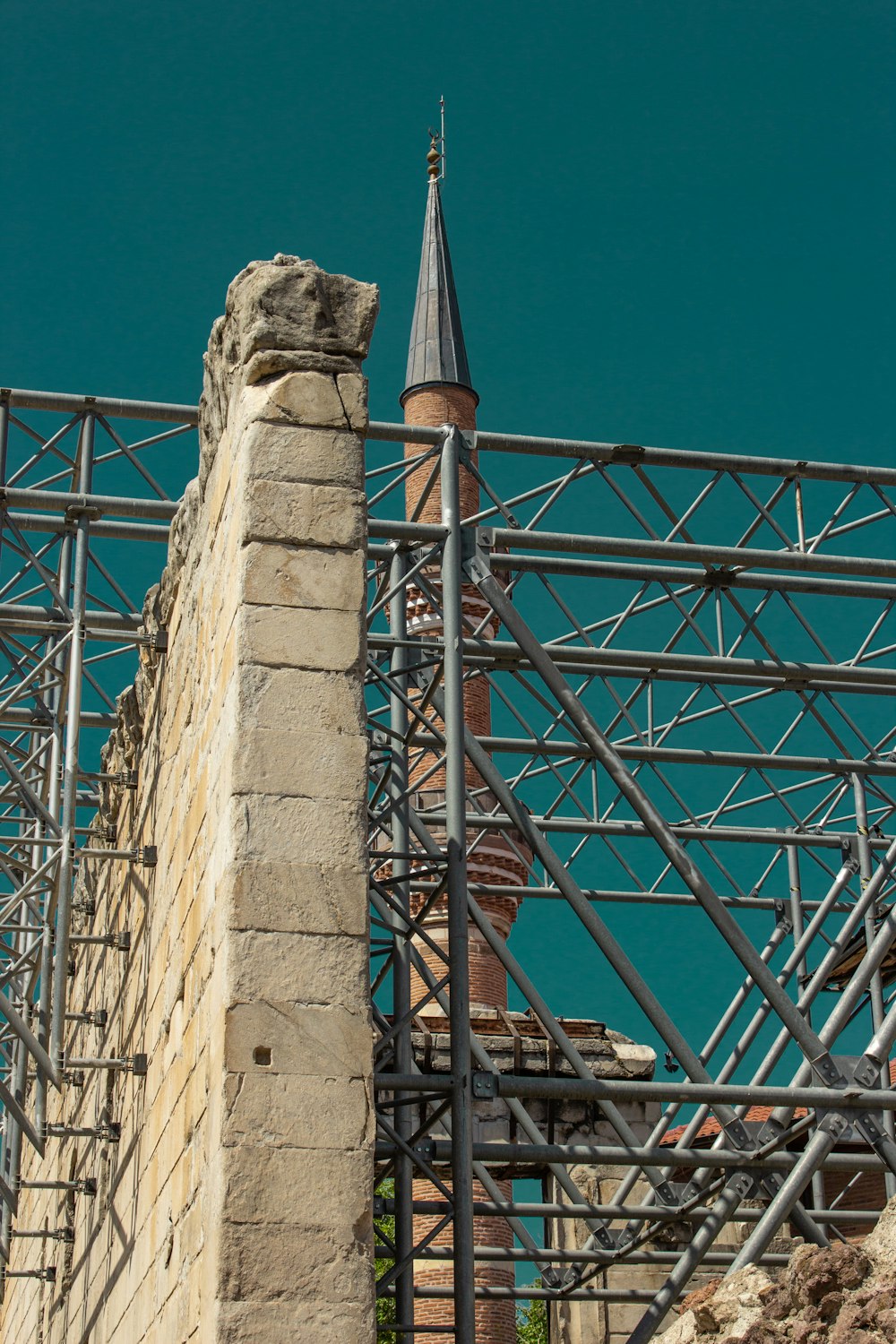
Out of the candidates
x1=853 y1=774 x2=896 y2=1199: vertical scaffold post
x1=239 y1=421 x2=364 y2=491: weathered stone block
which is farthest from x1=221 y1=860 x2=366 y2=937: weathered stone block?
x1=853 y1=774 x2=896 y2=1199: vertical scaffold post

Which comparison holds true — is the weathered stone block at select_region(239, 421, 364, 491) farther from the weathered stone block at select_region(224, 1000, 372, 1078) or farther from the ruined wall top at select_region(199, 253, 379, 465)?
the weathered stone block at select_region(224, 1000, 372, 1078)

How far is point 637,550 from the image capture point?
40.3 feet

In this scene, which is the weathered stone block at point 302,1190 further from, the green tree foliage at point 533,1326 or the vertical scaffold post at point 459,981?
the green tree foliage at point 533,1326

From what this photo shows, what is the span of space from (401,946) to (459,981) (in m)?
1.12

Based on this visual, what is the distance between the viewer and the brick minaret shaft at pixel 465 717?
2506cm

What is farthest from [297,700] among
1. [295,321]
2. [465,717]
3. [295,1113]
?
[465,717]

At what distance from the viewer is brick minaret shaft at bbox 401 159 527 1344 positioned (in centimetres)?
2506

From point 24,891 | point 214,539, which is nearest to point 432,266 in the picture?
point 24,891

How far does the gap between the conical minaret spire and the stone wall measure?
88.3ft

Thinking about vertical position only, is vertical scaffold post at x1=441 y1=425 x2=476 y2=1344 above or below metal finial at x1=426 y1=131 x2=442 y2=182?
below

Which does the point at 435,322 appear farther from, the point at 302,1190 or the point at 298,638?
the point at 302,1190

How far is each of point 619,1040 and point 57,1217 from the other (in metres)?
9.24

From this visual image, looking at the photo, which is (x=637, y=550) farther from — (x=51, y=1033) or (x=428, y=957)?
(x=428, y=957)

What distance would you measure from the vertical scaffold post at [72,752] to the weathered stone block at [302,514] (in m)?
4.13
